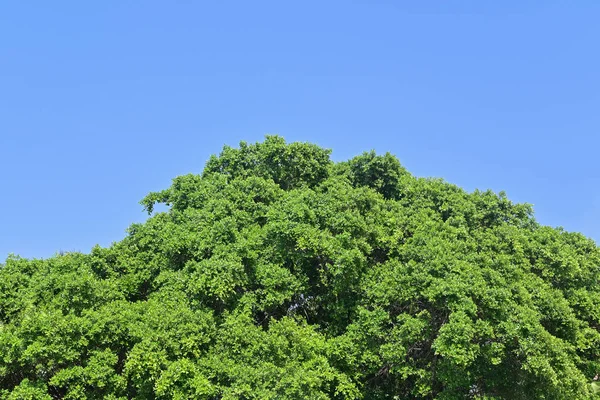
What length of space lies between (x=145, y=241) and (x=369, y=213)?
7.83 m

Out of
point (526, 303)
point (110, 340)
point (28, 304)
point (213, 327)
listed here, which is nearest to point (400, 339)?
point (526, 303)

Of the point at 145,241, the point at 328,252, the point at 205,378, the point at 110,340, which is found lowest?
the point at 205,378

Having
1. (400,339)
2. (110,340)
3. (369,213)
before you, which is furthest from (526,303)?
(110,340)

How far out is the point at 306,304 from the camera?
16.6m

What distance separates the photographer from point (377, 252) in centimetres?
1777

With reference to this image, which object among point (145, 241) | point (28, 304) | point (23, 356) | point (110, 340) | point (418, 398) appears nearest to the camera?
point (23, 356)

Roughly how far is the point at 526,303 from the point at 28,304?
1467 cm

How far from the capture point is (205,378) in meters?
12.7

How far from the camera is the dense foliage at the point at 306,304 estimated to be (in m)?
13.0

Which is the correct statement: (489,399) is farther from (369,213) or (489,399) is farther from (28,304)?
(28,304)

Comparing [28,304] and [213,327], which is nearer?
[213,327]

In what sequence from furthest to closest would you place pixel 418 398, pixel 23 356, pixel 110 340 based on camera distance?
pixel 418 398 → pixel 110 340 → pixel 23 356

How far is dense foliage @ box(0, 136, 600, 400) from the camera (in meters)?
13.0

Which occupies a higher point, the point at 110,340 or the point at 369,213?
the point at 369,213
